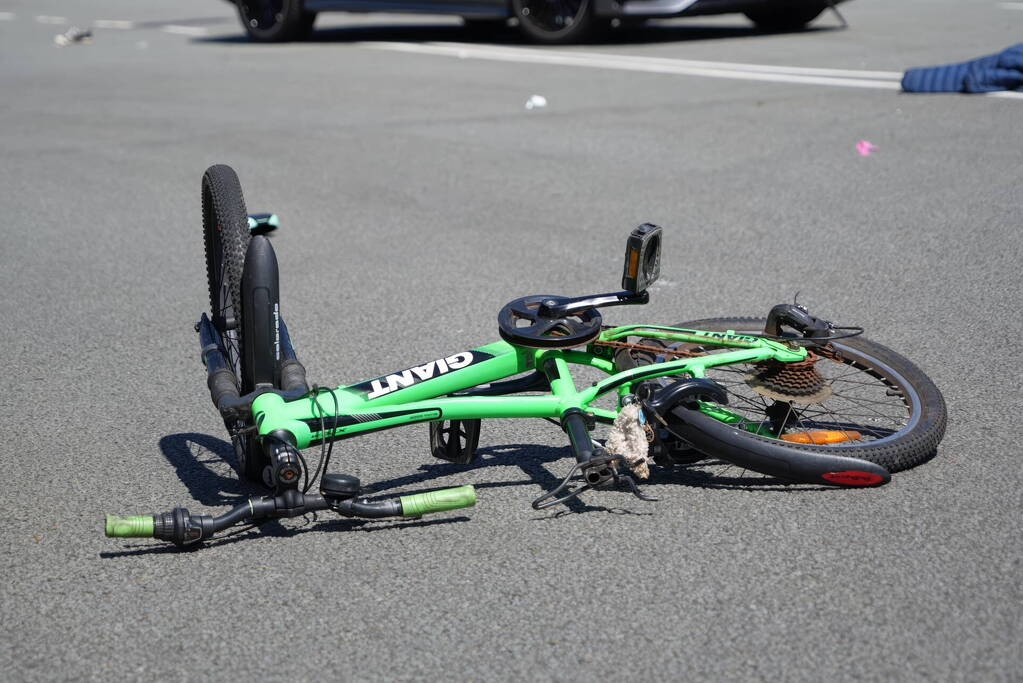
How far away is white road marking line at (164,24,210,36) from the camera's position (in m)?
16.0

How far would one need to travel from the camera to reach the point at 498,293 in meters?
5.50

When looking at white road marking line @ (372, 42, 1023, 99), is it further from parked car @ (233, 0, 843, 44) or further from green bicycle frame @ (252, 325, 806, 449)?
green bicycle frame @ (252, 325, 806, 449)

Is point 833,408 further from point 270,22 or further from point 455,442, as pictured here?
point 270,22

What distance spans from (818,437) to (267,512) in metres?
1.73

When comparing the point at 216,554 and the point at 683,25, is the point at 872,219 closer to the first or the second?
the point at 216,554

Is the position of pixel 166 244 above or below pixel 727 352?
below

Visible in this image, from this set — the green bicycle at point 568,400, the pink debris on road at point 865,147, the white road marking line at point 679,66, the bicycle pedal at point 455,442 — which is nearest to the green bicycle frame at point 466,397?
the green bicycle at point 568,400

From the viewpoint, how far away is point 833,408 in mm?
3889

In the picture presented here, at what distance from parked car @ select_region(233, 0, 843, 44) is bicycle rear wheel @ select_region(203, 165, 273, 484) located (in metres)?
8.54

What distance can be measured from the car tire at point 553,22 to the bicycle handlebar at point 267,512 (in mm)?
10250

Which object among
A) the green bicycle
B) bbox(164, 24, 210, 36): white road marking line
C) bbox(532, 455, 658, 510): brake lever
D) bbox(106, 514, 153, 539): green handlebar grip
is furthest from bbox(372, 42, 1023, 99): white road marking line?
bbox(106, 514, 153, 539): green handlebar grip

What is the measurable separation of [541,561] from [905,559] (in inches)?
38.2

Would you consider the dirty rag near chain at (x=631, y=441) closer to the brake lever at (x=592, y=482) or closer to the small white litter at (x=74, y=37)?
the brake lever at (x=592, y=482)

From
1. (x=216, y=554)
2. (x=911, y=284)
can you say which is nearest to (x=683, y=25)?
(x=911, y=284)
